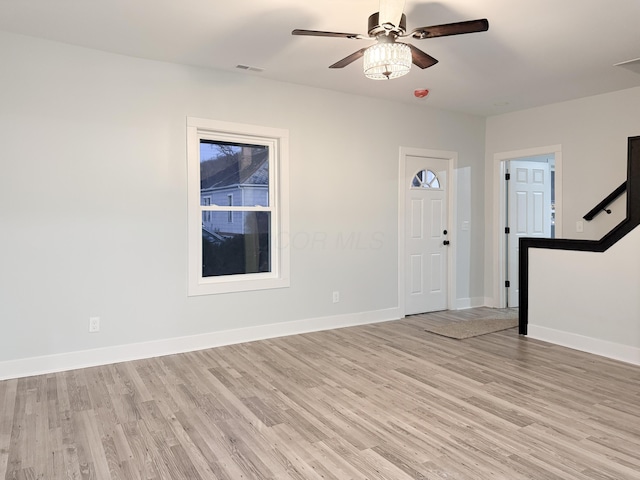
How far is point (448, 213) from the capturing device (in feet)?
20.0

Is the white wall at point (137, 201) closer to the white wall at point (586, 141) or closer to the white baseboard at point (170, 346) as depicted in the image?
Answer: the white baseboard at point (170, 346)

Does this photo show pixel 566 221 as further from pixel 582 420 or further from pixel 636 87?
pixel 582 420

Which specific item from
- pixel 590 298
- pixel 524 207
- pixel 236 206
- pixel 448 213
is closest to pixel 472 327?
pixel 590 298

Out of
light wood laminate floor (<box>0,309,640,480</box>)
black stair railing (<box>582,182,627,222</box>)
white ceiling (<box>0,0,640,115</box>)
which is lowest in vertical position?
light wood laminate floor (<box>0,309,640,480</box>)

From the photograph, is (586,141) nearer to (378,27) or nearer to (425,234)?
(425,234)

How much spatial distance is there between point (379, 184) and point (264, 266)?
174 cm

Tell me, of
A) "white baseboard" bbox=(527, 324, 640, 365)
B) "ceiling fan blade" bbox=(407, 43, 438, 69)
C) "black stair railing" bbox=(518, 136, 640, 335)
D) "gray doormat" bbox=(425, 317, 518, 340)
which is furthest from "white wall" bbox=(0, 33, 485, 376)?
"ceiling fan blade" bbox=(407, 43, 438, 69)

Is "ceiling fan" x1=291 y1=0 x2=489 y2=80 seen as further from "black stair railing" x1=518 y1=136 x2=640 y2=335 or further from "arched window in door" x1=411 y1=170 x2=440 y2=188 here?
"arched window in door" x1=411 y1=170 x2=440 y2=188

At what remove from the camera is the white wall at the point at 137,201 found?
356 centimetres

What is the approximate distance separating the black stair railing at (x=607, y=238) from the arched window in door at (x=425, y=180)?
4.96 feet

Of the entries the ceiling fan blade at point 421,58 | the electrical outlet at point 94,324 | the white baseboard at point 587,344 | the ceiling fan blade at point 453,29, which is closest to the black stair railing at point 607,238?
the white baseboard at point 587,344

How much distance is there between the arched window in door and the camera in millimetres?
5785

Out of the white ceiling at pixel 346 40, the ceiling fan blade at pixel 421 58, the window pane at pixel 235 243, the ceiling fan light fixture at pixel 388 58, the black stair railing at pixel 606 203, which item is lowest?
the window pane at pixel 235 243

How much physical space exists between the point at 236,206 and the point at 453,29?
9.04 feet
